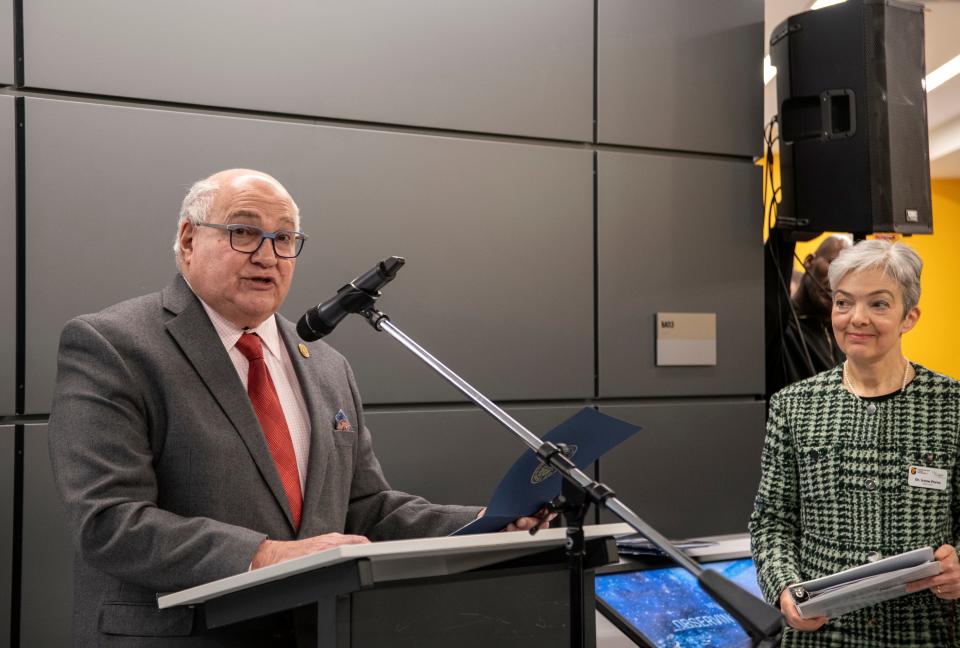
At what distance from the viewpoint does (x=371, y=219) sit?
259 cm

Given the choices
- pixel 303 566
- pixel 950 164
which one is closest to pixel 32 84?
pixel 303 566

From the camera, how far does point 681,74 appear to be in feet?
10.0

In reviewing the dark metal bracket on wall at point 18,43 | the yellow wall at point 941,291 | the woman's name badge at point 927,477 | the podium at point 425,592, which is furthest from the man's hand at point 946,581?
the yellow wall at point 941,291

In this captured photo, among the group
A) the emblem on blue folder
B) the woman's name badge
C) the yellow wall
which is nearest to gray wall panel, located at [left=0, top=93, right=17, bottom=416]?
the emblem on blue folder

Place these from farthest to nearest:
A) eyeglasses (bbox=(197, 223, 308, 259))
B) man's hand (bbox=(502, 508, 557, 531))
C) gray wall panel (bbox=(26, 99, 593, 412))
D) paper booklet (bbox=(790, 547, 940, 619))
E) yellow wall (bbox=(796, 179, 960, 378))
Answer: yellow wall (bbox=(796, 179, 960, 378)) → gray wall panel (bbox=(26, 99, 593, 412)) → eyeglasses (bbox=(197, 223, 308, 259)) → paper booklet (bbox=(790, 547, 940, 619)) → man's hand (bbox=(502, 508, 557, 531))

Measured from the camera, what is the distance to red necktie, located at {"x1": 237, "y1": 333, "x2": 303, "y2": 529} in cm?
171

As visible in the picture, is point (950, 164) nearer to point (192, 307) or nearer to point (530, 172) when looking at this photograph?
point (530, 172)

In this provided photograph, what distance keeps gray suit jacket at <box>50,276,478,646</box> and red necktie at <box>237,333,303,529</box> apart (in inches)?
1.1

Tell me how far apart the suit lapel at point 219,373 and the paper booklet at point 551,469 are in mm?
487

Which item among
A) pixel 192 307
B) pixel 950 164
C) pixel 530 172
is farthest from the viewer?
pixel 950 164

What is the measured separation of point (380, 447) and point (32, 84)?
1333 mm

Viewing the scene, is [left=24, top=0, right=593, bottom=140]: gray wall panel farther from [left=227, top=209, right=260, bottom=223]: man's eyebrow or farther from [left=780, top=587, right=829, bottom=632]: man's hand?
[left=780, top=587, right=829, bottom=632]: man's hand

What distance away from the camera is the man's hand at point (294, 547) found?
1340 millimetres

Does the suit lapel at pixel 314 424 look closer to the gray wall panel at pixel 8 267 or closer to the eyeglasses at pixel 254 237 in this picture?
the eyeglasses at pixel 254 237
